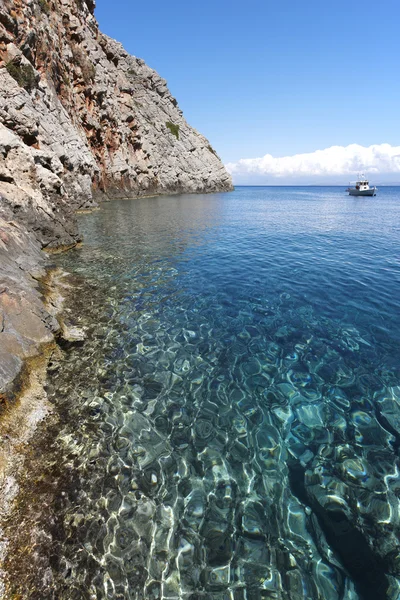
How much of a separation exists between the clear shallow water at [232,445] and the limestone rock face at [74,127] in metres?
14.0

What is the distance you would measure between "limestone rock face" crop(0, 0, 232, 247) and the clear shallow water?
1396 centimetres

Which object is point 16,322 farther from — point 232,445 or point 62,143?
point 62,143

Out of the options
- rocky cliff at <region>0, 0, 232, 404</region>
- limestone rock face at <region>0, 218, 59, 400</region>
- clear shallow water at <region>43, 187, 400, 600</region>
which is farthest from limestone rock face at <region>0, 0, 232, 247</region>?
clear shallow water at <region>43, 187, 400, 600</region>

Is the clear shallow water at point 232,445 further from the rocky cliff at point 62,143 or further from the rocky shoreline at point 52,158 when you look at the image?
the rocky cliff at point 62,143

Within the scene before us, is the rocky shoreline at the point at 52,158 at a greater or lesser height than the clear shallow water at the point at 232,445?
greater

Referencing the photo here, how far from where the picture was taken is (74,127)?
52.0 m

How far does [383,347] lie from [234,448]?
7.58 meters

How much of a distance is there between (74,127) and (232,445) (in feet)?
205

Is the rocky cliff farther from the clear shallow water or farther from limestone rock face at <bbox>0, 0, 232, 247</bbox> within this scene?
the clear shallow water

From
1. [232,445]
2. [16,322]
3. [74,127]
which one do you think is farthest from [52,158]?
[232,445]

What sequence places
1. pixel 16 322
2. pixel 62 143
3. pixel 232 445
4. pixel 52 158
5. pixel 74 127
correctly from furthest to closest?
pixel 74 127
pixel 62 143
pixel 52 158
pixel 16 322
pixel 232 445

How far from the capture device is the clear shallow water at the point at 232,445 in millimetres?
4707

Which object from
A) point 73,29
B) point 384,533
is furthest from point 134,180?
point 384,533

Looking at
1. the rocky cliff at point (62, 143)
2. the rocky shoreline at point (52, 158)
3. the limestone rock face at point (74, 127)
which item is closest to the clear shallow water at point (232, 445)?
the rocky shoreline at point (52, 158)
